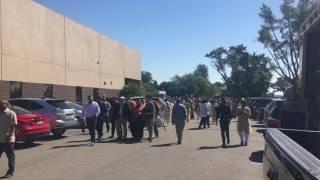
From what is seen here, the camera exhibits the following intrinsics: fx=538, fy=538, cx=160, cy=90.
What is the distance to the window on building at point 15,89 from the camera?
33.8 metres

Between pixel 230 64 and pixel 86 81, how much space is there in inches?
3111

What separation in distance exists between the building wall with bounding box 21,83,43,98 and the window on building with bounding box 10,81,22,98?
16.4 inches

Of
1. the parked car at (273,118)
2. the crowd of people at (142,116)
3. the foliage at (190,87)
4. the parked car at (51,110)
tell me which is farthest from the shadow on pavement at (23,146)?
the foliage at (190,87)

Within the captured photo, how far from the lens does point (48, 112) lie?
21.0 m

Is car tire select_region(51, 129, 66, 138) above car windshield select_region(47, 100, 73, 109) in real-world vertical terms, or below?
below

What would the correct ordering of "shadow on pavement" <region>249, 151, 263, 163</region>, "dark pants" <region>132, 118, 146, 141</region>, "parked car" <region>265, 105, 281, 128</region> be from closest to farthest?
"shadow on pavement" <region>249, 151, 263, 163</region> → "parked car" <region>265, 105, 281, 128</region> → "dark pants" <region>132, 118, 146, 141</region>

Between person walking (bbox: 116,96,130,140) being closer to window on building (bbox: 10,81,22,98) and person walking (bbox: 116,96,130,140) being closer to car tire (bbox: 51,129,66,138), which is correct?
car tire (bbox: 51,129,66,138)

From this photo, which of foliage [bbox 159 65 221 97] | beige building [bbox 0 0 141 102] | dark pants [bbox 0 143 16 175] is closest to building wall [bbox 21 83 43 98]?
beige building [bbox 0 0 141 102]

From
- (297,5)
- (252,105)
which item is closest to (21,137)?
(252,105)

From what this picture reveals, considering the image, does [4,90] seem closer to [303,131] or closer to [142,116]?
[142,116]

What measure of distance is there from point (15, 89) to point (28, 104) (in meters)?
14.0

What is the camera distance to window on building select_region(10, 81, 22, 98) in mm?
Answer: 33812

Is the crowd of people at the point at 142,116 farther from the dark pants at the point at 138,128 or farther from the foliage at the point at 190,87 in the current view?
the foliage at the point at 190,87

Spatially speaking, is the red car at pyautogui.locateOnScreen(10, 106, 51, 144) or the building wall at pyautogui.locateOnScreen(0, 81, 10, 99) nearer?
the red car at pyautogui.locateOnScreen(10, 106, 51, 144)
